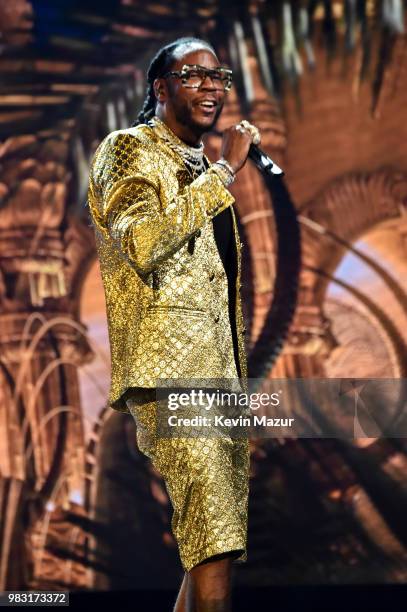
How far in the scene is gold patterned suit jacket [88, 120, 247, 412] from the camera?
2281 mm

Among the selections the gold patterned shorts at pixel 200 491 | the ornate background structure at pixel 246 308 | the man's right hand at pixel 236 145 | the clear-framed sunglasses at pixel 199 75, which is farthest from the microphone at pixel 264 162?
the ornate background structure at pixel 246 308

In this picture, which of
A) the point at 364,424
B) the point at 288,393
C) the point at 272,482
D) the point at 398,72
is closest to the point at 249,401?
the point at 288,393

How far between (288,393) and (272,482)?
7.73 feet

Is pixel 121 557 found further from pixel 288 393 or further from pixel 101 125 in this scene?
pixel 288 393

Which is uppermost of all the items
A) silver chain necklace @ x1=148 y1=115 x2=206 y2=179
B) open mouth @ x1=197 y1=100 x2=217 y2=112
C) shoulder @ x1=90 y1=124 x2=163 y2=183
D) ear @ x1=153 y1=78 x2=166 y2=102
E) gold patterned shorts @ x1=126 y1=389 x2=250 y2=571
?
ear @ x1=153 y1=78 x2=166 y2=102

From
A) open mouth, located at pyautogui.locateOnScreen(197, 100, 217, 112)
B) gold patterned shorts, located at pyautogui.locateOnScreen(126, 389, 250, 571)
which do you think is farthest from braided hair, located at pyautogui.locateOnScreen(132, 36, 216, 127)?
gold patterned shorts, located at pyautogui.locateOnScreen(126, 389, 250, 571)

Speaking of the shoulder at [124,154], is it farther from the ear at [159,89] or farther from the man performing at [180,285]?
the ear at [159,89]

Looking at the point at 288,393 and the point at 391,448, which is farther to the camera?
the point at 391,448

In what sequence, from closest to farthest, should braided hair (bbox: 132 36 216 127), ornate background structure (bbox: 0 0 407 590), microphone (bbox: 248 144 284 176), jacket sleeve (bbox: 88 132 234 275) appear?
jacket sleeve (bbox: 88 132 234 275) → microphone (bbox: 248 144 284 176) → braided hair (bbox: 132 36 216 127) → ornate background structure (bbox: 0 0 407 590)

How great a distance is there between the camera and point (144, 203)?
234 centimetres

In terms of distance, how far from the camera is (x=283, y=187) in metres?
5.04

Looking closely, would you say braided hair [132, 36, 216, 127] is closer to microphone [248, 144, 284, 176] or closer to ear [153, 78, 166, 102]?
ear [153, 78, 166, 102]

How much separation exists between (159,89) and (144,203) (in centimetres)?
34

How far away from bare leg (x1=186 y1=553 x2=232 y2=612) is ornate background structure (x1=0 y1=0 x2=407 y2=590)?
8.40 feet
